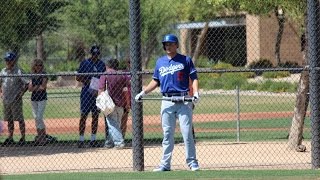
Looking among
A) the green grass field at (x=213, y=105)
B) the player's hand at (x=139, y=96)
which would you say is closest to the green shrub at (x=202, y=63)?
the green grass field at (x=213, y=105)

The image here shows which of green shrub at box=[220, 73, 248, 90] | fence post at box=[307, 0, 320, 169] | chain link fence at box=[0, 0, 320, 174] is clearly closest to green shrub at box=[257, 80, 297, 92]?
chain link fence at box=[0, 0, 320, 174]

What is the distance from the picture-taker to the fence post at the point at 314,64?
13586 mm

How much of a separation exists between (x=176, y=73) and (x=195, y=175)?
152cm

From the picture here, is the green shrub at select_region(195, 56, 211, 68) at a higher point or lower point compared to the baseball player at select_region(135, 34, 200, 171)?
lower

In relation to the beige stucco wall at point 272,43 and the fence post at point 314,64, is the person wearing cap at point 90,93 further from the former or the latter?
the beige stucco wall at point 272,43

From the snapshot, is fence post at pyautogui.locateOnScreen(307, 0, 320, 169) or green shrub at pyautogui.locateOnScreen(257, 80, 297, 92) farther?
green shrub at pyautogui.locateOnScreen(257, 80, 297, 92)

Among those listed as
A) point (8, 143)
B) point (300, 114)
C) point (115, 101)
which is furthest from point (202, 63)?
point (300, 114)

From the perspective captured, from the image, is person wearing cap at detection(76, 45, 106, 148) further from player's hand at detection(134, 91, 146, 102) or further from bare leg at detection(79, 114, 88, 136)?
player's hand at detection(134, 91, 146, 102)

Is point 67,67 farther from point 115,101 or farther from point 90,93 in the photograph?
point 115,101

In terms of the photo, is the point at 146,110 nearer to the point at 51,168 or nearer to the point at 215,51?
the point at 51,168

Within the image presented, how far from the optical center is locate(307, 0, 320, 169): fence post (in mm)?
13586

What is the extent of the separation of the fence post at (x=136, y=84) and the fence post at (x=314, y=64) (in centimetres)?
260

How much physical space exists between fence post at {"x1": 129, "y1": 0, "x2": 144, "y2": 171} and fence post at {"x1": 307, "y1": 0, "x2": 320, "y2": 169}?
2604 millimetres

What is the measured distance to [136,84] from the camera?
45.3 feet
